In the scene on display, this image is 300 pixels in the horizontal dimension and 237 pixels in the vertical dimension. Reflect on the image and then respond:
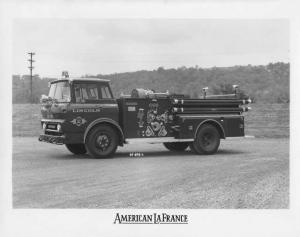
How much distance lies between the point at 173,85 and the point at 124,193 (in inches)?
870

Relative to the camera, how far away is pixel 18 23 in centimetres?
969

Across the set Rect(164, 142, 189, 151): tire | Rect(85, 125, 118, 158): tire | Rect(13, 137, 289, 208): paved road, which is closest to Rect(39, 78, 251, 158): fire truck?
Rect(85, 125, 118, 158): tire

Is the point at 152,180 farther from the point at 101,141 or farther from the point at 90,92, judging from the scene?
the point at 90,92

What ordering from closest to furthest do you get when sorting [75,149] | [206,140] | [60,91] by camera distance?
[60,91] → [75,149] → [206,140]

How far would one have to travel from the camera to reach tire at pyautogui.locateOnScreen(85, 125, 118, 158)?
13.2 metres

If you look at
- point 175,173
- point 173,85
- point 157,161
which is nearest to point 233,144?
point 157,161

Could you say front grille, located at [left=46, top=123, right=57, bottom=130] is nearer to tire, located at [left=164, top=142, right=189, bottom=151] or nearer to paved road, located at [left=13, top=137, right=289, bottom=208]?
paved road, located at [left=13, top=137, right=289, bottom=208]


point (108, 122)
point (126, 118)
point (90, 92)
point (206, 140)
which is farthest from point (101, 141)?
point (206, 140)

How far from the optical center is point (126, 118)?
1370 centimetres

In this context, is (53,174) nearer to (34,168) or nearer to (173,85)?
(34,168)

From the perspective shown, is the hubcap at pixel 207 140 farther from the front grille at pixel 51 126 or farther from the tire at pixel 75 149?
the front grille at pixel 51 126

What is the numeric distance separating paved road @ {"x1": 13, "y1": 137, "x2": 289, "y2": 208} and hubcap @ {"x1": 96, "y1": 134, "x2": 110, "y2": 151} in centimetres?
45

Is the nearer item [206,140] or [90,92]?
[90,92]

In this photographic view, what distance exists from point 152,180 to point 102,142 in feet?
10.3
